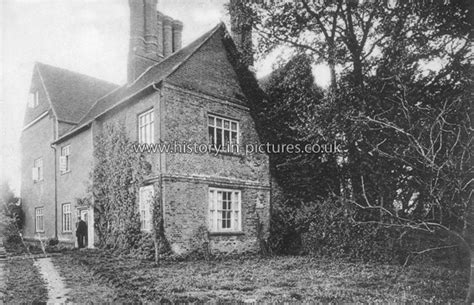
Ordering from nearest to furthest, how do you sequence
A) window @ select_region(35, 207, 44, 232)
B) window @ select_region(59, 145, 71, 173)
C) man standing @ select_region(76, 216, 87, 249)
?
Result: man standing @ select_region(76, 216, 87, 249) → window @ select_region(59, 145, 71, 173) → window @ select_region(35, 207, 44, 232)

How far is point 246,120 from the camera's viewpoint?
1652cm

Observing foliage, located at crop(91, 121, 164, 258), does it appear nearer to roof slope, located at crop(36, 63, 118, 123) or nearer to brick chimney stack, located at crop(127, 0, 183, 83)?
brick chimney stack, located at crop(127, 0, 183, 83)

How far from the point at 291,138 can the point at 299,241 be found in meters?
4.60

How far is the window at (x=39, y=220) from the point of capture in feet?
77.9

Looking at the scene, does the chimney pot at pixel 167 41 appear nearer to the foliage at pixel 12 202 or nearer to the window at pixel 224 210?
the window at pixel 224 210

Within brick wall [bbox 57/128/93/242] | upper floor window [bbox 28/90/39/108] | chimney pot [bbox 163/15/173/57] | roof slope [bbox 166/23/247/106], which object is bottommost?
brick wall [bbox 57/128/93/242]

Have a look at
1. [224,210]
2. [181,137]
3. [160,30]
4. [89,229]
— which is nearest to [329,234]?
[224,210]

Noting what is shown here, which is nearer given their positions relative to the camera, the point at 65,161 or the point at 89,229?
the point at 89,229

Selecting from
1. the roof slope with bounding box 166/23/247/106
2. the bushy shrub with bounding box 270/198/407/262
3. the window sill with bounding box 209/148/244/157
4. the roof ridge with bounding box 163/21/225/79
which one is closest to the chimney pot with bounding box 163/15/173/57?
the roof ridge with bounding box 163/21/225/79

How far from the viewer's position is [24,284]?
8961 millimetres

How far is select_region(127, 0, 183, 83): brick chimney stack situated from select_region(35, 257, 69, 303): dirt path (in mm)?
9852

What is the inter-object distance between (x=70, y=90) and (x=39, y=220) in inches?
331

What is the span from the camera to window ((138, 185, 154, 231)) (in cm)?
1402

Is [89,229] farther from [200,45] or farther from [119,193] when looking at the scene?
[200,45]
